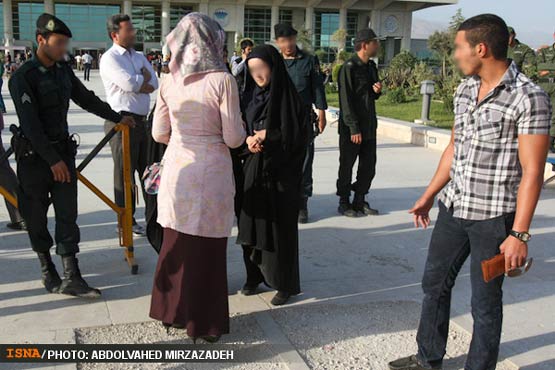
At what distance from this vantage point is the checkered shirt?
8.11ft

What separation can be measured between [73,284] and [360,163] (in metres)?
3.50

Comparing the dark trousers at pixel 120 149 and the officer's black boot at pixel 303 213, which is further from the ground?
the dark trousers at pixel 120 149

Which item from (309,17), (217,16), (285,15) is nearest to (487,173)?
(217,16)

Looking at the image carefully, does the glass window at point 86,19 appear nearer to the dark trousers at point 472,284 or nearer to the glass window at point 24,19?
the glass window at point 24,19

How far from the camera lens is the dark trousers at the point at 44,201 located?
12.5 feet

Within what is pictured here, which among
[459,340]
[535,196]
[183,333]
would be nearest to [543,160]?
[535,196]

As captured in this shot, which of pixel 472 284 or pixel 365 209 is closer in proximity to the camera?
pixel 472 284

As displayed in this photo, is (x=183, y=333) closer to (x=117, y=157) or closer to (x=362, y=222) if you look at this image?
(x=117, y=157)

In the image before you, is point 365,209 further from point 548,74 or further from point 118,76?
point 548,74

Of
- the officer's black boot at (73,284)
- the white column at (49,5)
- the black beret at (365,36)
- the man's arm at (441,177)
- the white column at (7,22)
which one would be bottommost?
the officer's black boot at (73,284)

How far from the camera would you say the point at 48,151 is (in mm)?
3664

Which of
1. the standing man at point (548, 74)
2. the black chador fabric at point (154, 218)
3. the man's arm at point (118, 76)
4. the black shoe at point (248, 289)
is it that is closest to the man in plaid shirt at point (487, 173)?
the black shoe at point (248, 289)

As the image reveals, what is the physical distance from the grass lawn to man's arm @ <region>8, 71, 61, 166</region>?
9.83m

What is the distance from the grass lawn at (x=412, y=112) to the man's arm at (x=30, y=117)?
9825 millimetres
